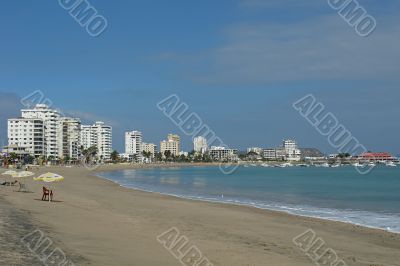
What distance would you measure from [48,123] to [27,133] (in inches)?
481

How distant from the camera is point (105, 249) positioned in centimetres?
1243

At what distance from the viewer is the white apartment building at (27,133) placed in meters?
177

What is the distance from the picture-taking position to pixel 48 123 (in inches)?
7446

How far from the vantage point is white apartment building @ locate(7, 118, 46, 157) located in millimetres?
177087

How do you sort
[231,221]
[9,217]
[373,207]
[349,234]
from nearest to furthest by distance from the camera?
[9,217]
[349,234]
[231,221]
[373,207]

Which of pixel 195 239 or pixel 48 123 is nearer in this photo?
pixel 195 239

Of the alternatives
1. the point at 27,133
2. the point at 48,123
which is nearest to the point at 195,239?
the point at 27,133

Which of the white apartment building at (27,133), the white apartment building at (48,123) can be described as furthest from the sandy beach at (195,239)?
the white apartment building at (48,123)

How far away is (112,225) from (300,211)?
45.6 feet

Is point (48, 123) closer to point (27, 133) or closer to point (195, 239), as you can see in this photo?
point (27, 133)

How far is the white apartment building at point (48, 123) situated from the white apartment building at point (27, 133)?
5008 mm

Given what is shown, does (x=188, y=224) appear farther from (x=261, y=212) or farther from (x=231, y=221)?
(x=261, y=212)


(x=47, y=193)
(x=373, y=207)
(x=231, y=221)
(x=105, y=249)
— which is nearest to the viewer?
(x=105, y=249)

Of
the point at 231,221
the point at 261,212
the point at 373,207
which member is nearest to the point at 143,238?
the point at 231,221
